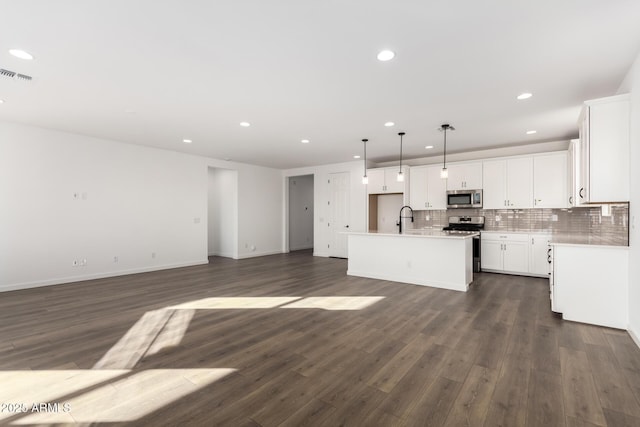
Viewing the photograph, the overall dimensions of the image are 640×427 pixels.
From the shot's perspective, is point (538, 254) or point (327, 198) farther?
point (327, 198)

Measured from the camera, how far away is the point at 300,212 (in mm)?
11000

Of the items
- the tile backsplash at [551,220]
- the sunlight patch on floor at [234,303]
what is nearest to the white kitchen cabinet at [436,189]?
the tile backsplash at [551,220]

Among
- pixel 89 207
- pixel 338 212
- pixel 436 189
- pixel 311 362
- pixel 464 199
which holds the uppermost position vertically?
pixel 436 189

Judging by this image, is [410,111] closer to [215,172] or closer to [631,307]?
[631,307]

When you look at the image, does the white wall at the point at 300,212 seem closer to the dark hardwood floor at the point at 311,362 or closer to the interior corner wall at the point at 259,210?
the interior corner wall at the point at 259,210

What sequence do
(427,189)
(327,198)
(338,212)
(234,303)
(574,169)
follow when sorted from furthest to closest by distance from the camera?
1. (327,198)
2. (338,212)
3. (427,189)
4. (574,169)
5. (234,303)

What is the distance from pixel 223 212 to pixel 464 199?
6.77m

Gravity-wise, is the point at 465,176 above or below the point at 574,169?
above

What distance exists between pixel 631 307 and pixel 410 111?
11.3ft

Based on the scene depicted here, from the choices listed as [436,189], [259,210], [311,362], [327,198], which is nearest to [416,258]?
[436,189]

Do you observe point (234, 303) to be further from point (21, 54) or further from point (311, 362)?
point (21, 54)

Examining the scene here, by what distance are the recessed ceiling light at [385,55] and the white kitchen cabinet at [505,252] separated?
200 inches

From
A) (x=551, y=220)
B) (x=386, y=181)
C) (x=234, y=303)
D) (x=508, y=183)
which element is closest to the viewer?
(x=234, y=303)

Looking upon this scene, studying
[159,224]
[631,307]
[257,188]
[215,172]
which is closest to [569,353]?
[631,307]
